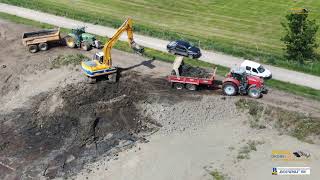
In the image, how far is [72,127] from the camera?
127 ft

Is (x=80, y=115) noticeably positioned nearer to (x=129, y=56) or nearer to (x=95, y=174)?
(x=95, y=174)

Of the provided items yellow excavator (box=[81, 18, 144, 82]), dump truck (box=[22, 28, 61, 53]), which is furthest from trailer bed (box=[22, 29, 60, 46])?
yellow excavator (box=[81, 18, 144, 82])

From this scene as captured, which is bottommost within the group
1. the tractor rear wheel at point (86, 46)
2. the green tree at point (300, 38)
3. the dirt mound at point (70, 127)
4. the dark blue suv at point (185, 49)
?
the dirt mound at point (70, 127)

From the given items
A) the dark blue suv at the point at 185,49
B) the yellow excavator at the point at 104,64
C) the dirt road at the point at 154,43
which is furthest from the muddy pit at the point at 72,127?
the dirt road at the point at 154,43

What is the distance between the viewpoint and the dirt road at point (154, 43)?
46172 millimetres

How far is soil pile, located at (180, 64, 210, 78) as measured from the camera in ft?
141

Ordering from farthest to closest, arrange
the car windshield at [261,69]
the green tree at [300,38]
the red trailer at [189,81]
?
1. the green tree at [300,38]
2. the car windshield at [261,69]
3. the red trailer at [189,81]

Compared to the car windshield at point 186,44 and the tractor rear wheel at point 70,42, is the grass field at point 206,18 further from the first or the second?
the tractor rear wheel at point 70,42

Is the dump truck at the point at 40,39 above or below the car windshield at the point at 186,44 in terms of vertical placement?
below

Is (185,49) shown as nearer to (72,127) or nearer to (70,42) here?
(70,42)

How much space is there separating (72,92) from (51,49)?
1130 centimetres

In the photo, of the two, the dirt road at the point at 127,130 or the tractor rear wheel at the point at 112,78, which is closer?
the dirt road at the point at 127,130

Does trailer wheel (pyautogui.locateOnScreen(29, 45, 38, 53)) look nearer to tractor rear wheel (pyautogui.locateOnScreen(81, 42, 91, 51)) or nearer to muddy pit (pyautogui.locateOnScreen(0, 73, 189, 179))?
tractor rear wheel (pyautogui.locateOnScreen(81, 42, 91, 51))

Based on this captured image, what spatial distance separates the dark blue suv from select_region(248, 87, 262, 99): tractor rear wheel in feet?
32.5
